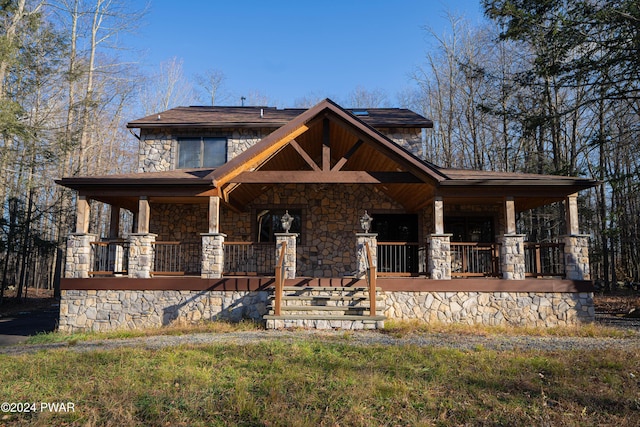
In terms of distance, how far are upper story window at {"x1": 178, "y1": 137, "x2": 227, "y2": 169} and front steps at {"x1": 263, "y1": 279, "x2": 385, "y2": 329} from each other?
6.21m

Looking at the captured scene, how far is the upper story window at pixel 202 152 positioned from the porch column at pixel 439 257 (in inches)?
298

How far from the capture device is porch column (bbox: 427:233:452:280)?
33.0 feet

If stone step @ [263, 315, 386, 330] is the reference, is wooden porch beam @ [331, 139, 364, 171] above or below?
above

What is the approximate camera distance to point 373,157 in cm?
1226

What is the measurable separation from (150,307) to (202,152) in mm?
6101

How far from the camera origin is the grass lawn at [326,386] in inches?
176

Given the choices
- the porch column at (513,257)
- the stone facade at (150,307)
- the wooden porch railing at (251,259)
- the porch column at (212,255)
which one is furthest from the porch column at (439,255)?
the porch column at (212,255)

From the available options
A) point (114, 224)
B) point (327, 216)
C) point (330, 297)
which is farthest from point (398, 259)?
point (114, 224)

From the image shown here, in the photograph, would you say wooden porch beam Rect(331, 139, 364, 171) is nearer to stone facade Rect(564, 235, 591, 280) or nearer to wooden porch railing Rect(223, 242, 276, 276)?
wooden porch railing Rect(223, 242, 276, 276)

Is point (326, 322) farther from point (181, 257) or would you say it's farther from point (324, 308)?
point (181, 257)

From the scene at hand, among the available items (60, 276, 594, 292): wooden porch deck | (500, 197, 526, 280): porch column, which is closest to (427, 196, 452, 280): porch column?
(60, 276, 594, 292): wooden porch deck

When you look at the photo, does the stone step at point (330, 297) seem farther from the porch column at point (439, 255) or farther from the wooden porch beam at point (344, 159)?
the wooden porch beam at point (344, 159)

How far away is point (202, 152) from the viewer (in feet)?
46.8

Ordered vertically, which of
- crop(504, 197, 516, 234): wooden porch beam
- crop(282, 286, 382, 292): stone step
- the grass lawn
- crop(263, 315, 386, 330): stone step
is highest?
crop(504, 197, 516, 234): wooden porch beam
